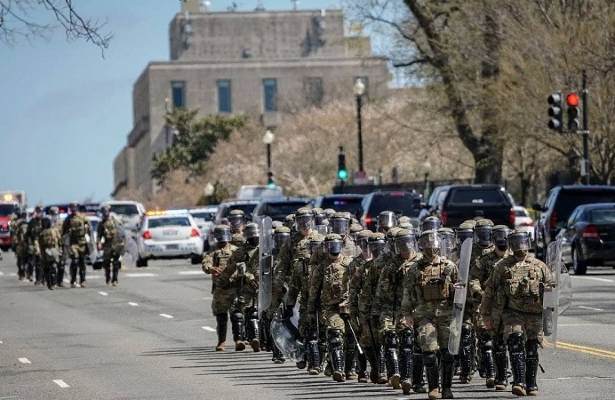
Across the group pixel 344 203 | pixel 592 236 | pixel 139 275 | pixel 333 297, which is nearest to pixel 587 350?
pixel 333 297

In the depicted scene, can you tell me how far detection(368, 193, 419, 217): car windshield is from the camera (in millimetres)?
44556

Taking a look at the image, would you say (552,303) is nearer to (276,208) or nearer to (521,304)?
(521,304)

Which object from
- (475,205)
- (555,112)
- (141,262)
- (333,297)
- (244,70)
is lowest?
(141,262)

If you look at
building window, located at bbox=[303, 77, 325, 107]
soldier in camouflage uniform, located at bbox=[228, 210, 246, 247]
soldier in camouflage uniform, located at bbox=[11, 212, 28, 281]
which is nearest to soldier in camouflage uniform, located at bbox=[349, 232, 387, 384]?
soldier in camouflage uniform, located at bbox=[228, 210, 246, 247]

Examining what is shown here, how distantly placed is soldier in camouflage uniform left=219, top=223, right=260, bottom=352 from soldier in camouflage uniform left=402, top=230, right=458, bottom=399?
21.3 feet

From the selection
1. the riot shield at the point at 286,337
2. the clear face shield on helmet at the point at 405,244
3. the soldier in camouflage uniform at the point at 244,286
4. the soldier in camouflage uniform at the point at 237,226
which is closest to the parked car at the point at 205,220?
the soldier in camouflage uniform at the point at 237,226

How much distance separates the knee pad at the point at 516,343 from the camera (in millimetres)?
17141

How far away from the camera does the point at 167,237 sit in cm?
5128

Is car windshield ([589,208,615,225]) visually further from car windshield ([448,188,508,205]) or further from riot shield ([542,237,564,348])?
riot shield ([542,237,564,348])

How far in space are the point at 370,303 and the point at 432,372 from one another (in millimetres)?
1878

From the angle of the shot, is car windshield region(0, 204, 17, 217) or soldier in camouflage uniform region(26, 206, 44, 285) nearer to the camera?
soldier in camouflage uniform region(26, 206, 44, 285)

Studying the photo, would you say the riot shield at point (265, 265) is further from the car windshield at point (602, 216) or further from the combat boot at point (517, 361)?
the car windshield at point (602, 216)

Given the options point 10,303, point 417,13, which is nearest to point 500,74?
point 417,13

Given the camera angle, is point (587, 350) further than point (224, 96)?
No
